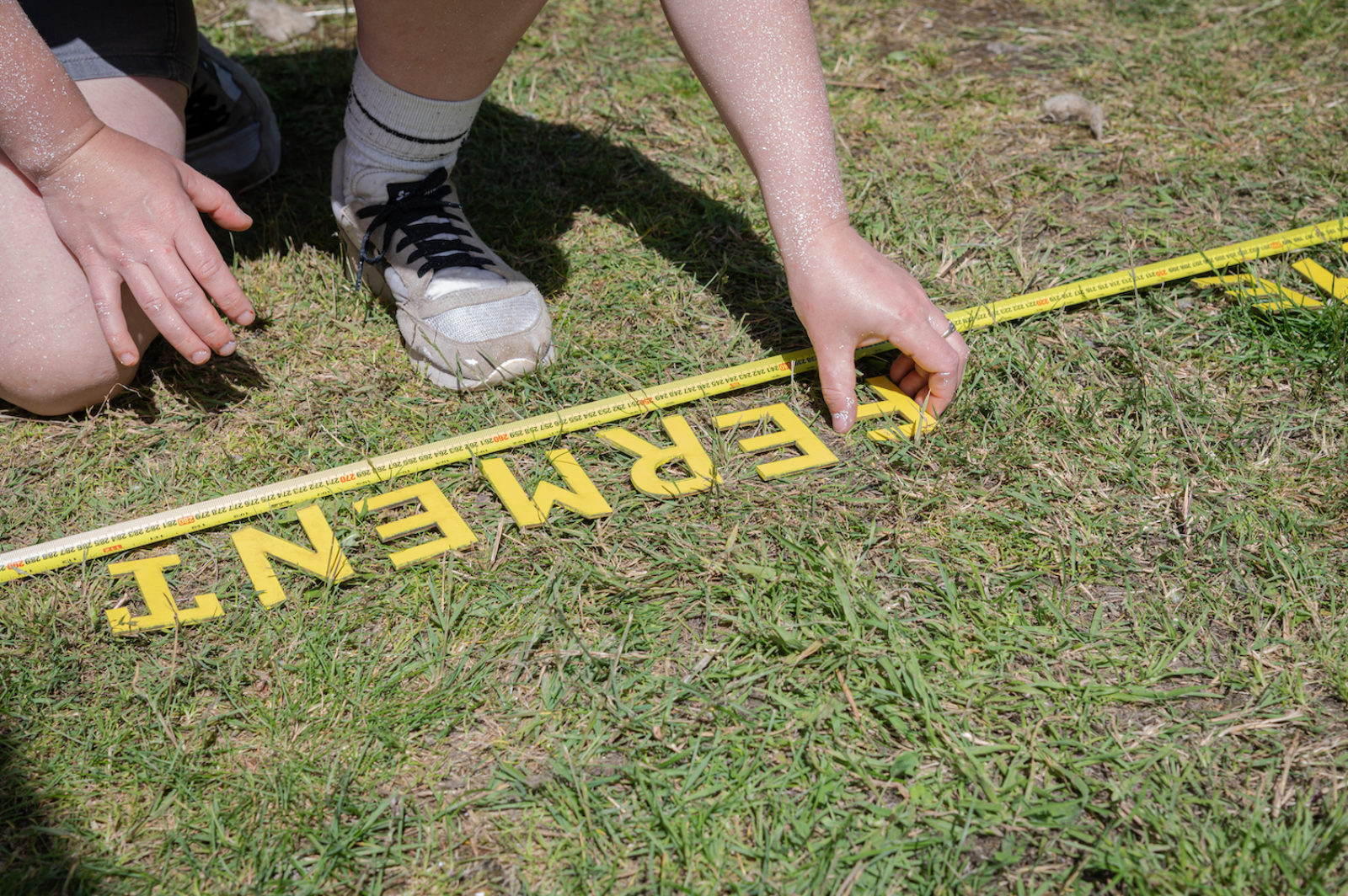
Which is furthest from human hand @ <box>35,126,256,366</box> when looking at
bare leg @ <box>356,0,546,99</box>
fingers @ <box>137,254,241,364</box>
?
bare leg @ <box>356,0,546,99</box>

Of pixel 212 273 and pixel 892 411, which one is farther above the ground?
pixel 212 273

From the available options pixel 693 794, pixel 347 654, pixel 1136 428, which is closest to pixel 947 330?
pixel 1136 428

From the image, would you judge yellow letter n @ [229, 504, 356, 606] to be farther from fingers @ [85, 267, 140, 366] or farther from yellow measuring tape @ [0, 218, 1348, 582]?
fingers @ [85, 267, 140, 366]

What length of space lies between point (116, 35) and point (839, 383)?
1919 millimetres

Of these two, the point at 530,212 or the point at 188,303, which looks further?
the point at 530,212

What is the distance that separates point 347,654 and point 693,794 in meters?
0.66

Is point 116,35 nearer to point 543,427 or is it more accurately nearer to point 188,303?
point 188,303

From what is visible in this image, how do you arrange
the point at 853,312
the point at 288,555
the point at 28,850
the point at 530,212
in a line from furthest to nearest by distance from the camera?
the point at 530,212 < the point at 853,312 < the point at 288,555 < the point at 28,850

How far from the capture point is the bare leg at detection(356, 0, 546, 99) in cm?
212

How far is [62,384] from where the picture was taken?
6.81 ft

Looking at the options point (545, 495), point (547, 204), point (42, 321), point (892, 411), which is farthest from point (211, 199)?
point (892, 411)

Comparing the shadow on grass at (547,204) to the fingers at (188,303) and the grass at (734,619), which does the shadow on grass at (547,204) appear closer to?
the grass at (734,619)

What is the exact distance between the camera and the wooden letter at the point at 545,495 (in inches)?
75.3

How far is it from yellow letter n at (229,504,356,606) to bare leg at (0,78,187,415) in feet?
1.89
